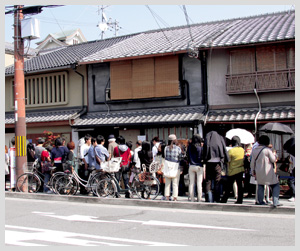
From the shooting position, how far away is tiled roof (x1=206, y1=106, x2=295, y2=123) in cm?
1366

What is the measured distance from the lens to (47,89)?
19609 millimetres

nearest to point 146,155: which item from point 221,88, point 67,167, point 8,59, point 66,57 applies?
point 67,167

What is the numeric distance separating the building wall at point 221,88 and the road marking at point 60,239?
9515mm

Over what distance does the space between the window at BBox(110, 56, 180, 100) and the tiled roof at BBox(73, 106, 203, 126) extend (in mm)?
694

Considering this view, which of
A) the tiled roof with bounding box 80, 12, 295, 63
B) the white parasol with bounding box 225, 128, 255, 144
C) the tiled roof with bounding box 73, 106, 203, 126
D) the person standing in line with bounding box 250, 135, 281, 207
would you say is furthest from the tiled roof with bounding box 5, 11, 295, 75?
the person standing in line with bounding box 250, 135, 281, 207

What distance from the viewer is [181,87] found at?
52.6ft

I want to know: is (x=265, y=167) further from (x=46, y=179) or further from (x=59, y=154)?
(x=46, y=179)

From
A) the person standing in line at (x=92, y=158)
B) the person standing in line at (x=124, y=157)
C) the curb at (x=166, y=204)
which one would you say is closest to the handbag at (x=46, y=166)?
the curb at (x=166, y=204)

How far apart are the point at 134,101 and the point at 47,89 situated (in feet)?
17.4

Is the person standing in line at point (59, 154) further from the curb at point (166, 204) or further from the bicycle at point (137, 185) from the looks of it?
the bicycle at point (137, 185)

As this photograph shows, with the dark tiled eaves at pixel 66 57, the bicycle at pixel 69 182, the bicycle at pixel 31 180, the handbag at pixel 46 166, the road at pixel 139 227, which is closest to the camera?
the road at pixel 139 227

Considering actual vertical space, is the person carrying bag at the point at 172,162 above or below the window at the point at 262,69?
below

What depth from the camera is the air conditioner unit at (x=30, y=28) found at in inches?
517

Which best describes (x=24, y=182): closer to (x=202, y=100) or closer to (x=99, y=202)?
(x=99, y=202)
